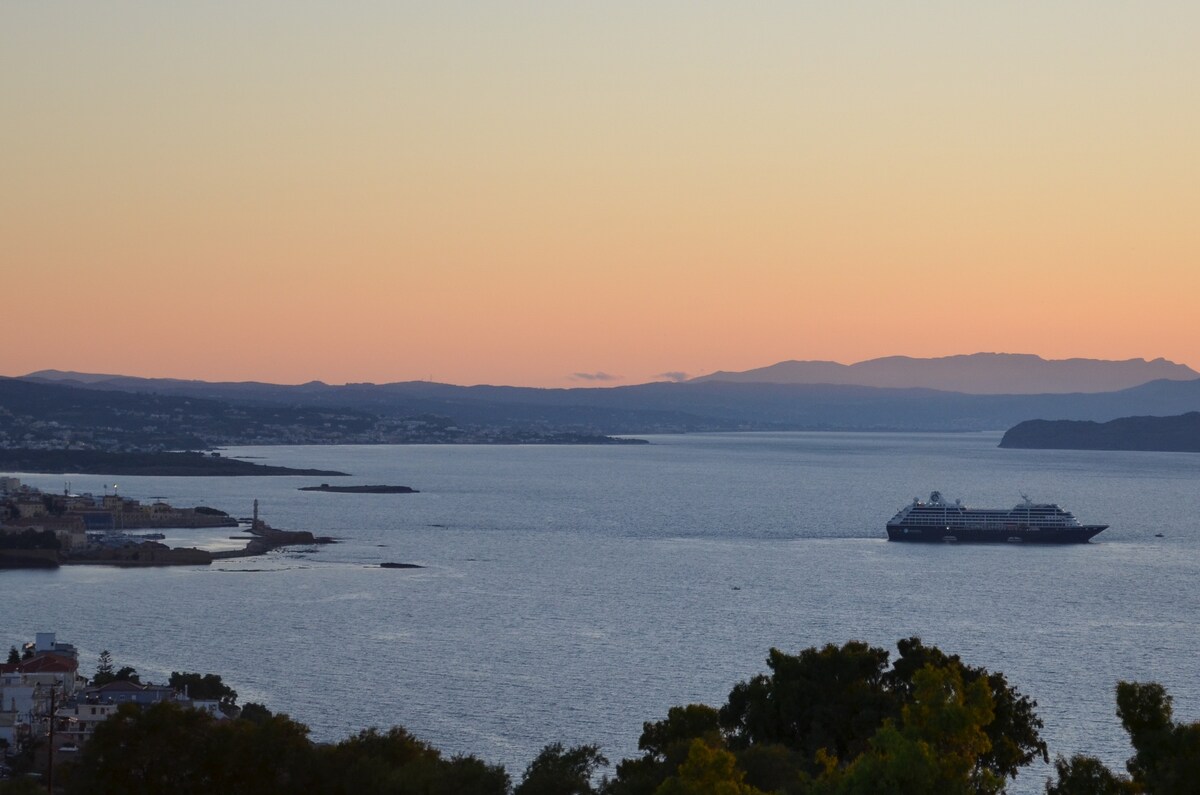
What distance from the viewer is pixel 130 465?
→ 5098 inches

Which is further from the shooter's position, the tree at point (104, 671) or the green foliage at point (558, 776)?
the tree at point (104, 671)

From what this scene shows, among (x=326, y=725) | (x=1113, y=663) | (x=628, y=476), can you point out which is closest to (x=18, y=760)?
(x=326, y=725)

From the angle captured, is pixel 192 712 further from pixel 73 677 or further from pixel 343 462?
pixel 343 462

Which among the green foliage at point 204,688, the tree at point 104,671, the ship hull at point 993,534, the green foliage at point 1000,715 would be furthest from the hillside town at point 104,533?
the green foliage at point 1000,715

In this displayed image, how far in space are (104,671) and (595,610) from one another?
54.1ft

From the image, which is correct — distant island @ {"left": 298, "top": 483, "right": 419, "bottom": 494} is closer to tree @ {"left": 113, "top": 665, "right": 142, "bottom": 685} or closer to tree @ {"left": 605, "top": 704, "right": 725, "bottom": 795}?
tree @ {"left": 113, "top": 665, "right": 142, "bottom": 685}

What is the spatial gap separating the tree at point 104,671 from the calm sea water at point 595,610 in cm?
43

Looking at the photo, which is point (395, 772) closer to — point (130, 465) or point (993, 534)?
point (993, 534)

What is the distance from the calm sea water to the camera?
3022 centimetres

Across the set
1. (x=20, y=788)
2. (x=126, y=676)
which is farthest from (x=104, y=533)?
(x=20, y=788)

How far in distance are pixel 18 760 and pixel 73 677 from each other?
598cm

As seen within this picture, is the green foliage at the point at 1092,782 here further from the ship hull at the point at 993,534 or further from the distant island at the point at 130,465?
the distant island at the point at 130,465

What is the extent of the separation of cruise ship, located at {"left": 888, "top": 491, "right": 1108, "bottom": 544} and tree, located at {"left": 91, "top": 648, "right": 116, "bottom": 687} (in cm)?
4457

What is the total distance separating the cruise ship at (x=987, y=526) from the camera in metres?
71.6
